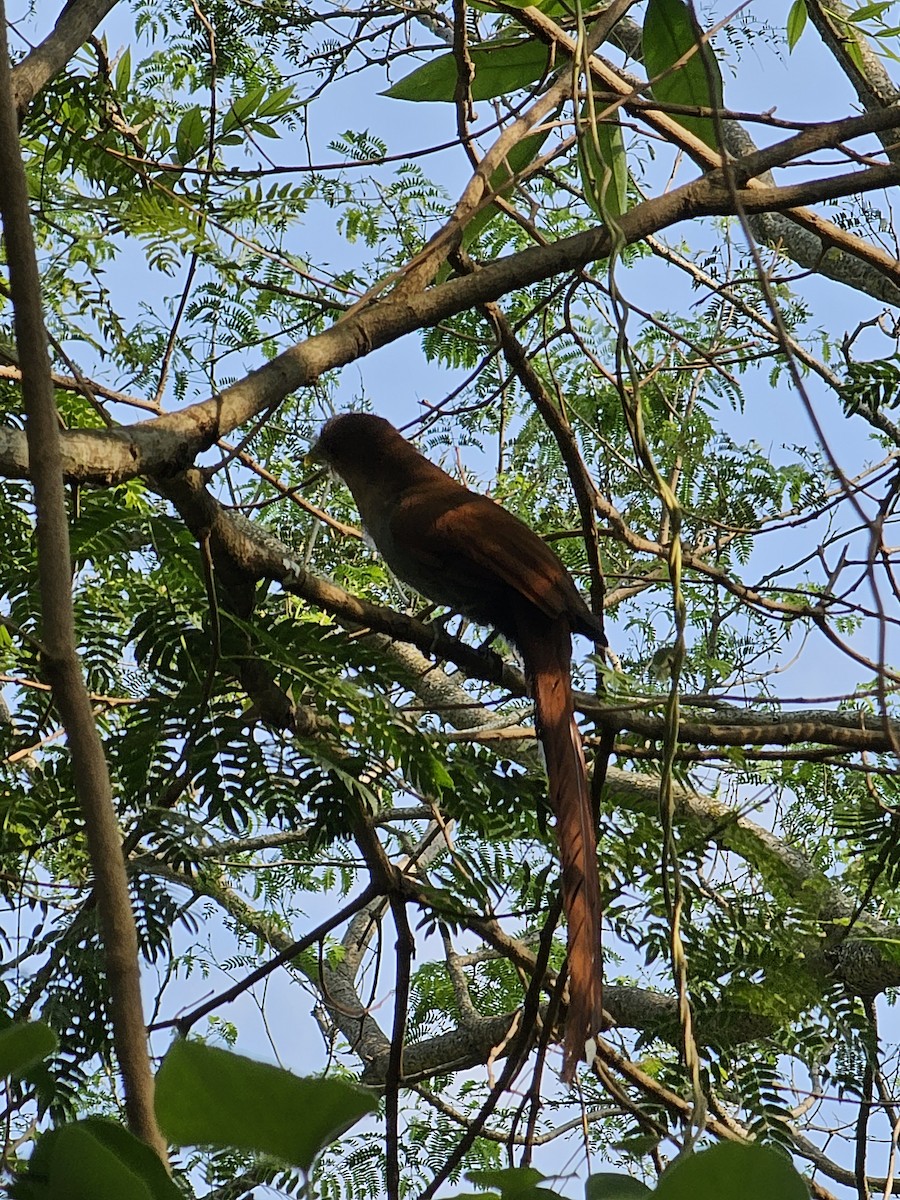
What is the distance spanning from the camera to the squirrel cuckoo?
2.09 m

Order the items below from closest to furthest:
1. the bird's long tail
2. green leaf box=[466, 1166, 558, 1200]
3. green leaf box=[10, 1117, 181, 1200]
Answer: green leaf box=[10, 1117, 181, 1200] → green leaf box=[466, 1166, 558, 1200] → the bird's long tail

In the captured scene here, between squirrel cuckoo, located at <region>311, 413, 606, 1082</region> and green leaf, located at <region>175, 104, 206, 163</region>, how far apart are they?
3.19 ft

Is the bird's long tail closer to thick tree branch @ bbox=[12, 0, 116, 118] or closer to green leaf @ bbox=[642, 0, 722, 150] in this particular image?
green leaf @ bbox=[642, 0, 722, 150]

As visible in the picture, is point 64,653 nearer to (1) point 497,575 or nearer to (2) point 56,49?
(2) point 56,49

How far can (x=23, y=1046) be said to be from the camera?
0.51 metres

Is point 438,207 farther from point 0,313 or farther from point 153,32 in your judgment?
point 0,313

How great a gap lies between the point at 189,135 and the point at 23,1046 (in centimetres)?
240

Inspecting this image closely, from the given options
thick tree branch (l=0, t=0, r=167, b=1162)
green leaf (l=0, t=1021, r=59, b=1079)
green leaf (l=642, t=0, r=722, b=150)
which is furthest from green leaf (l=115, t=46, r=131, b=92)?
green leaf (l=0, t=1021, r=59, b=1079)

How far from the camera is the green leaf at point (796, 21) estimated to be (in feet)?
8.13

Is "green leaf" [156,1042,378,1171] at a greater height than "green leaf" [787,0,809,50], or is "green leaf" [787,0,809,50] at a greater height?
"green leaf" [787,0,809,50]

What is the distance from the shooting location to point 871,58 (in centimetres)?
551

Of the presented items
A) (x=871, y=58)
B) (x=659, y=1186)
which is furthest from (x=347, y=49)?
(x=659, y=1186)

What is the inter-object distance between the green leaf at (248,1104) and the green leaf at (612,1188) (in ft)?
0.46

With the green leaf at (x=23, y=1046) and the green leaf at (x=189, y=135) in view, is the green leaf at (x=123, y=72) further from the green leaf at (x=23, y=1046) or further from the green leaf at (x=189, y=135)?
the green leaf at (x=23, y=1046)
